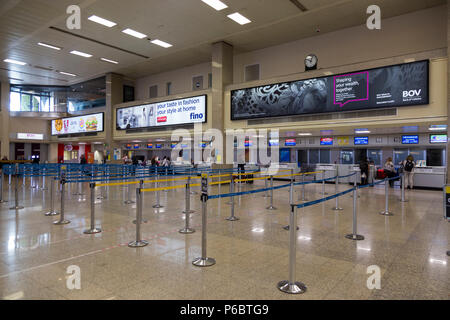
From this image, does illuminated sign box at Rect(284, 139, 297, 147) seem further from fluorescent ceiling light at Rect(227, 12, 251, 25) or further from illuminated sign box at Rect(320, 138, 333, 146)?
fluorescent ceiling light at Rect(227, 12, 251, 25)

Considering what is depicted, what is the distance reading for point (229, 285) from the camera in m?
3.29

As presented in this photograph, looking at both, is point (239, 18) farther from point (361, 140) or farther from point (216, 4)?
point (361, 140)

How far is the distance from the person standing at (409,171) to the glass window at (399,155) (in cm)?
86

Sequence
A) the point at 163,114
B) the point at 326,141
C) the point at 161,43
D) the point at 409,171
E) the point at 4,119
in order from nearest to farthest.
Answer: the point at 409,171, the point at 161,43, the point at 326,141, the point at 163,114, the point at 4,119

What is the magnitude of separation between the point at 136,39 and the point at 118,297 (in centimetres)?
1441

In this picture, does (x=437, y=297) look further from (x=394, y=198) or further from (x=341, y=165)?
(x=341, y=165)

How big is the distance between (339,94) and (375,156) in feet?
19.8

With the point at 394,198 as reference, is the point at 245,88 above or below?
above

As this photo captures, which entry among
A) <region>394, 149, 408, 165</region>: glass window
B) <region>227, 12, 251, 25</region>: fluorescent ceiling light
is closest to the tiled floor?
<region>394, 149, 408, 165</region>: glass window

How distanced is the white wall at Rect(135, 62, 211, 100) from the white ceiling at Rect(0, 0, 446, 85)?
0.62 metres

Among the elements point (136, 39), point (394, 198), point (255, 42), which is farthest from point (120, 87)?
point (394, 198)

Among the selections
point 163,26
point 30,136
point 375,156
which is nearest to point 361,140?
point 375,156

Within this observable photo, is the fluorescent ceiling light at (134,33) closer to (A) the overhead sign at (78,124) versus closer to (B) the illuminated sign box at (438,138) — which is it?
(A) the overhead sign at (78,124)

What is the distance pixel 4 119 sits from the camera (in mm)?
24984
